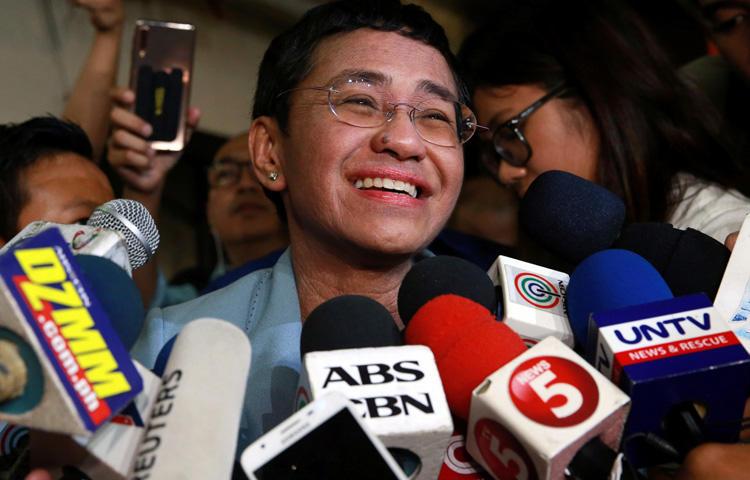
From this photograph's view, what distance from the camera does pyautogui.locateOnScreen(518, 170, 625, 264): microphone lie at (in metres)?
1.20

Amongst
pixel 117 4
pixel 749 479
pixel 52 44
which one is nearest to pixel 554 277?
pixel 749 479

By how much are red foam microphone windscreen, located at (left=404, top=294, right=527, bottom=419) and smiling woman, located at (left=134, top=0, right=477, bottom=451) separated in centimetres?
38

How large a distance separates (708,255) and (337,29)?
2.87 feet

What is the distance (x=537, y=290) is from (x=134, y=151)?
1362mm

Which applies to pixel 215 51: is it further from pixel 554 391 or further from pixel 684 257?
pixel 554 391

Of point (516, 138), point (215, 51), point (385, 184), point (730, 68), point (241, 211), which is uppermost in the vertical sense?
point (730, 68)

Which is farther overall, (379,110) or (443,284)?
(379,110)

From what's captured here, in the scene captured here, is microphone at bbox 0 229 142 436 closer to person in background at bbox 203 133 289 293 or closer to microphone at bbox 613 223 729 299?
microphone at bbox 613 223 729 299

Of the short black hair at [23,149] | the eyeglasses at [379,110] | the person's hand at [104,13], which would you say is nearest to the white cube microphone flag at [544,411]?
the eyeglasses at [379,110]

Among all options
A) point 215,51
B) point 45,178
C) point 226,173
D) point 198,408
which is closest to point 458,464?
point 198,408

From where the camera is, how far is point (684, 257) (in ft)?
3.67

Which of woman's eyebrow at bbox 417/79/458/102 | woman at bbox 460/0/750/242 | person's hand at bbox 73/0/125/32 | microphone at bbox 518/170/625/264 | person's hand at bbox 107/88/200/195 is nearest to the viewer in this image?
microphone at bbox 518/170/625/264

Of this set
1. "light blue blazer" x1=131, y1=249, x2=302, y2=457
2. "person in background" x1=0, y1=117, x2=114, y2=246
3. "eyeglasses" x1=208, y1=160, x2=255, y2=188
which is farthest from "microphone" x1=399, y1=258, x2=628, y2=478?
"eyeglasses" x1=208, y1=160, x2=255, y2=188

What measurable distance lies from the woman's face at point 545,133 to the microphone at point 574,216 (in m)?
0.74
